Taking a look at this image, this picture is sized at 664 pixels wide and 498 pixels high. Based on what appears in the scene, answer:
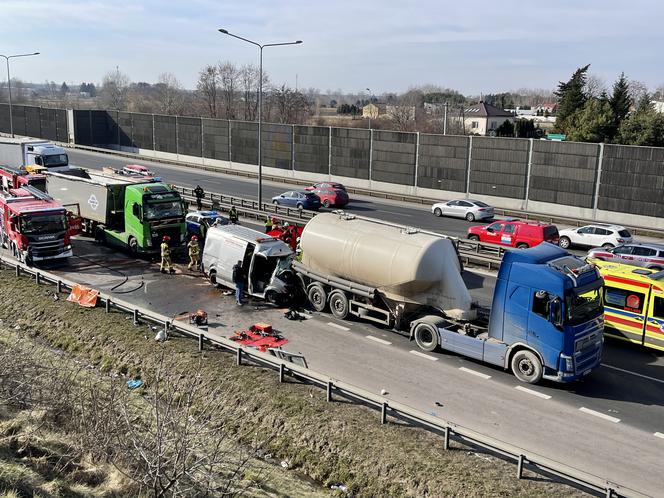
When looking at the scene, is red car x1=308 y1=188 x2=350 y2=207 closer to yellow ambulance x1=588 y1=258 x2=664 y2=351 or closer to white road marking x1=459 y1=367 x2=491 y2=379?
yellow ambulance x1=588 y1=258 x2=664 y2=351

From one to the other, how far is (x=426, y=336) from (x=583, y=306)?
4304 millimetres

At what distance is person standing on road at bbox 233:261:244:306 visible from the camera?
2047 cm

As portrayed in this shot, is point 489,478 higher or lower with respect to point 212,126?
lower

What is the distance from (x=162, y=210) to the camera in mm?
25719

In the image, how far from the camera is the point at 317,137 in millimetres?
53375

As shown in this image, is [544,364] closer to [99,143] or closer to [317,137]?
[317,137]

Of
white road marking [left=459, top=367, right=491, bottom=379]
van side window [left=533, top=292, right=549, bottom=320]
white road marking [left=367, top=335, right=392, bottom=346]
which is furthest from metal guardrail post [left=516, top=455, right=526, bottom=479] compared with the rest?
white road marking [left=367, top=335, right=392, bottom=346]

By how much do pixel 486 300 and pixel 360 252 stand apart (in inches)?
236

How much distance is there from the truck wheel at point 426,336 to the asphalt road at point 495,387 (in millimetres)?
306

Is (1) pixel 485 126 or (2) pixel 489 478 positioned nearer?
(2) pixel 489 478

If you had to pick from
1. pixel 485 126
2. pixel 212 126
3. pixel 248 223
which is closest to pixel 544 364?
pixel 248 223

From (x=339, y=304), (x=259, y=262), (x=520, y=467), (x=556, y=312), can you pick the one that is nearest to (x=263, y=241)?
(x=259, y=262)

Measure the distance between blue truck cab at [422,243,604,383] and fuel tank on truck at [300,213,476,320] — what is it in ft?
5.24

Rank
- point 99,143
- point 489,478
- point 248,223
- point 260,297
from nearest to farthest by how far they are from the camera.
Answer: point 489,478 < point 260,297 < point 248,223 < point 99,143
